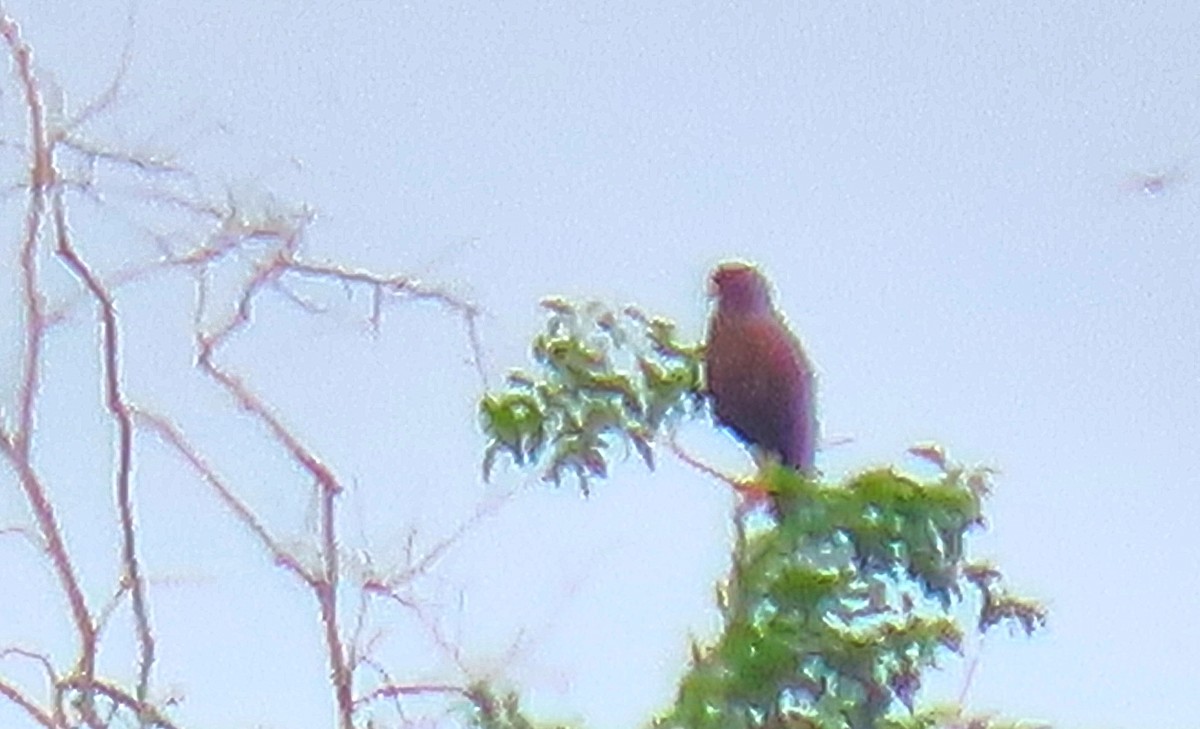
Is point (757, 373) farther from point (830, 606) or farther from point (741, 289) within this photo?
point (830, 606)

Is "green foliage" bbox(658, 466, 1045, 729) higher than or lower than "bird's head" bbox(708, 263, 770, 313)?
lower

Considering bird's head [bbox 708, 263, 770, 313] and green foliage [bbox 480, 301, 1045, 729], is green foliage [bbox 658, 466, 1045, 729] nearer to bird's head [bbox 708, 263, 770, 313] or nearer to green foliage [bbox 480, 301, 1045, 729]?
green foliage [bbox 480, 301, 1045, 729]

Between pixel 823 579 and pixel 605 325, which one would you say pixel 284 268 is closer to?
pixel 605 325

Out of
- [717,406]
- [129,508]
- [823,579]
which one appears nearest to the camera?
[823,579]

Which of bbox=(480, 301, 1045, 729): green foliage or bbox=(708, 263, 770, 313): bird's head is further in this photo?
bbox=(708, 263, 770, 313): bird's head

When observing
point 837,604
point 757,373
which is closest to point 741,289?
point 757,373

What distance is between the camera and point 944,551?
195 inches

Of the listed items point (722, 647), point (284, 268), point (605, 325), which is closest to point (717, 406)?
point (605, 325)

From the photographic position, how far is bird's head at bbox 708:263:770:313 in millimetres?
7277

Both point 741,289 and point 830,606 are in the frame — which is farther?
point 741,289

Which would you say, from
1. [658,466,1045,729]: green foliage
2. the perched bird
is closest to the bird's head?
the perched bird

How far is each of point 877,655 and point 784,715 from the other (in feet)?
0.62

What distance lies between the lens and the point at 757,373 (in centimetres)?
688

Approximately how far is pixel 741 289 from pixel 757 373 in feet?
1.65
